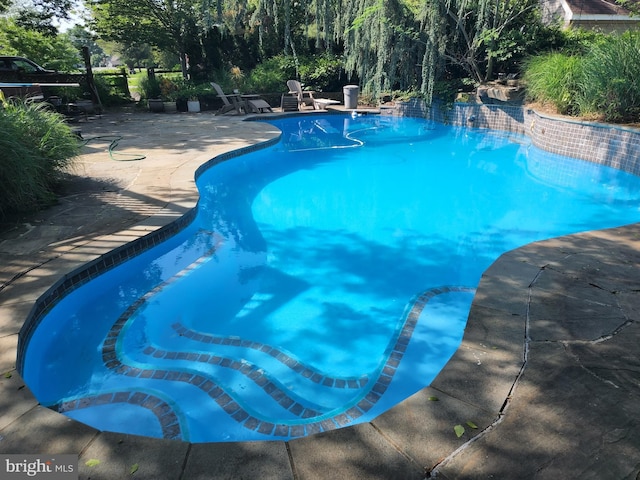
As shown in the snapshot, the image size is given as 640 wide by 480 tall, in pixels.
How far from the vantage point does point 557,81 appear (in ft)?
32.5

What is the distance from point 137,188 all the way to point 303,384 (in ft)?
14.4

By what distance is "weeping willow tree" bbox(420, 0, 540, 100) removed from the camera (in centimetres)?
1138

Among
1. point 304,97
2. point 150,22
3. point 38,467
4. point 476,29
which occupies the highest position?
point 150,22

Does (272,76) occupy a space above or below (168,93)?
above

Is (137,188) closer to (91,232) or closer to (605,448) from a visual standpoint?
(91,232)

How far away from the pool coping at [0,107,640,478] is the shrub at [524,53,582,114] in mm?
9176

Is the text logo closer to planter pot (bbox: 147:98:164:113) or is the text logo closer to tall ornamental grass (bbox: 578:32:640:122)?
tall ornamental grass (bbox: 578:32:640:122)

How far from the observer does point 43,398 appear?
2.99 meters

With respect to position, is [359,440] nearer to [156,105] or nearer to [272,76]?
[156,105]

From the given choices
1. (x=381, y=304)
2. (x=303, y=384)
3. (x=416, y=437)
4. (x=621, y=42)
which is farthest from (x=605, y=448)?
(x=621, y=42)

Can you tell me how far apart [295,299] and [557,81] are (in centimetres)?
937

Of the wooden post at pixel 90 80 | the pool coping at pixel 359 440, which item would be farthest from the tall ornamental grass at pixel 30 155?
the wooden post at pixel 90 80

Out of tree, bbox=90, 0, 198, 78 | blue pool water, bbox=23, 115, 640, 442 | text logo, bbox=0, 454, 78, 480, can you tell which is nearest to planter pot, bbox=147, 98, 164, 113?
tree, bbox=90, 0, 198, 78

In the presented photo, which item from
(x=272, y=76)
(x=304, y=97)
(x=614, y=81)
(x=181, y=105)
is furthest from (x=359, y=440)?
(x=272, y=76)
